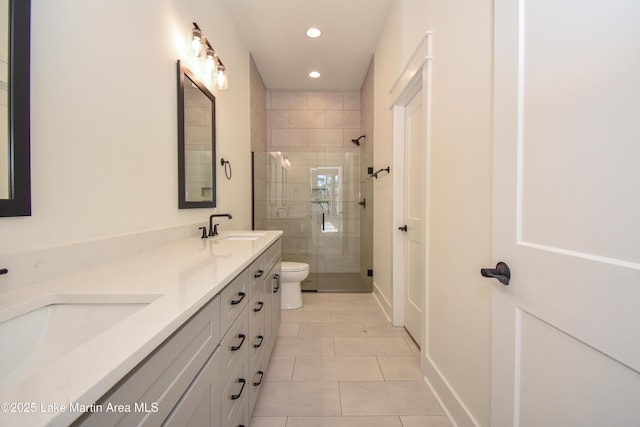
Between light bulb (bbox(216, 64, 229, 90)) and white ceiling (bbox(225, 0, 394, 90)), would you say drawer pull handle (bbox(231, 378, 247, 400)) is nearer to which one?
light bulb (bbox(216, 64, 229, 90))

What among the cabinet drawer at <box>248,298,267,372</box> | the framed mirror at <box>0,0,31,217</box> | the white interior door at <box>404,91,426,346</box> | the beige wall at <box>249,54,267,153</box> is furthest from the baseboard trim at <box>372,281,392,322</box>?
the framed mirror at <box>0,0,31,217</box>

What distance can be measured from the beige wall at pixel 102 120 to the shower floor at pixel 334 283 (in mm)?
2118

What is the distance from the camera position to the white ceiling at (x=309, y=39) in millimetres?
2383

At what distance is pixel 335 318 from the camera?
257cm

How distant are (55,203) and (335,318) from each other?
2246 millimetres

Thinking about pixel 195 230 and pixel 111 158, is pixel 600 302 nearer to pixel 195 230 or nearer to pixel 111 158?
pixel 111 158

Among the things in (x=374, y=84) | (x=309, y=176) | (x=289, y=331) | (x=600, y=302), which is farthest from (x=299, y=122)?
(x=600, y=302)

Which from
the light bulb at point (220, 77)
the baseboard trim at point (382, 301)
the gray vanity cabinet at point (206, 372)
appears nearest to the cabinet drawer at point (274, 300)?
the gray vanity cabinet at point (206, 372)

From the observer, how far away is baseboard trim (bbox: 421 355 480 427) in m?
1.21

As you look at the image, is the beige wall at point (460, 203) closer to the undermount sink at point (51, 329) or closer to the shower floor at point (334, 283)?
the undermount sink at point (51, 329)

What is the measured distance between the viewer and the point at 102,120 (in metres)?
1.02

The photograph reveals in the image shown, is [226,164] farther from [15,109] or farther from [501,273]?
[501,273]

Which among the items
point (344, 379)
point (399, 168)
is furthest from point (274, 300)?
point (399, 168)

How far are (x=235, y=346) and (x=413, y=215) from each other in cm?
165
